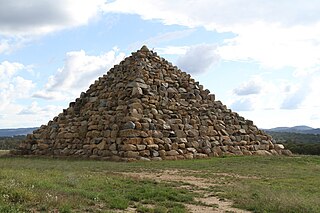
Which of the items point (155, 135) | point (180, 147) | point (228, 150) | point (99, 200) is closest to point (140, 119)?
point (155, 135)

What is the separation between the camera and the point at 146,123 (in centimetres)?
2812

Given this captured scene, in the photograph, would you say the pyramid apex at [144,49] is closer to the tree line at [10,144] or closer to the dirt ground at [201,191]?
the tree line at [10,144]

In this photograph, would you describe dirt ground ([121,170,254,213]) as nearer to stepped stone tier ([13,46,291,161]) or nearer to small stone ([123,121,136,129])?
stepped stone tier ([13,46,291,161])

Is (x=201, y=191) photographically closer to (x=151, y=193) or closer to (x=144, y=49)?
(x=151, y=193)

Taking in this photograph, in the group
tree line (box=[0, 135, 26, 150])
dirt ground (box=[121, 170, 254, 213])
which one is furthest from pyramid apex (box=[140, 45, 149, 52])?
dirt ground (box=[121, 170, 254, 213])

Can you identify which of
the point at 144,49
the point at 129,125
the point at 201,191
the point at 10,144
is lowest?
the point at 201,191

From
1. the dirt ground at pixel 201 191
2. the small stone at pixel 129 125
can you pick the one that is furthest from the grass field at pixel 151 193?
the small stone at pixel 129 125

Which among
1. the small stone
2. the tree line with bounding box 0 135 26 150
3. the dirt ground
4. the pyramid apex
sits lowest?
the dirt ground

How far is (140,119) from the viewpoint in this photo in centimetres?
2822

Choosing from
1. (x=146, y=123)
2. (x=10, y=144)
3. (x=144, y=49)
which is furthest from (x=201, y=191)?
(x=10, y=144)

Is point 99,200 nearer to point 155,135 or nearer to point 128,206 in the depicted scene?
point 128,206

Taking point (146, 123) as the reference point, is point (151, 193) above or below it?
below

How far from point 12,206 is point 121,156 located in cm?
1672

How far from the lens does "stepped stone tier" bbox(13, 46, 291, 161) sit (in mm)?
27406
